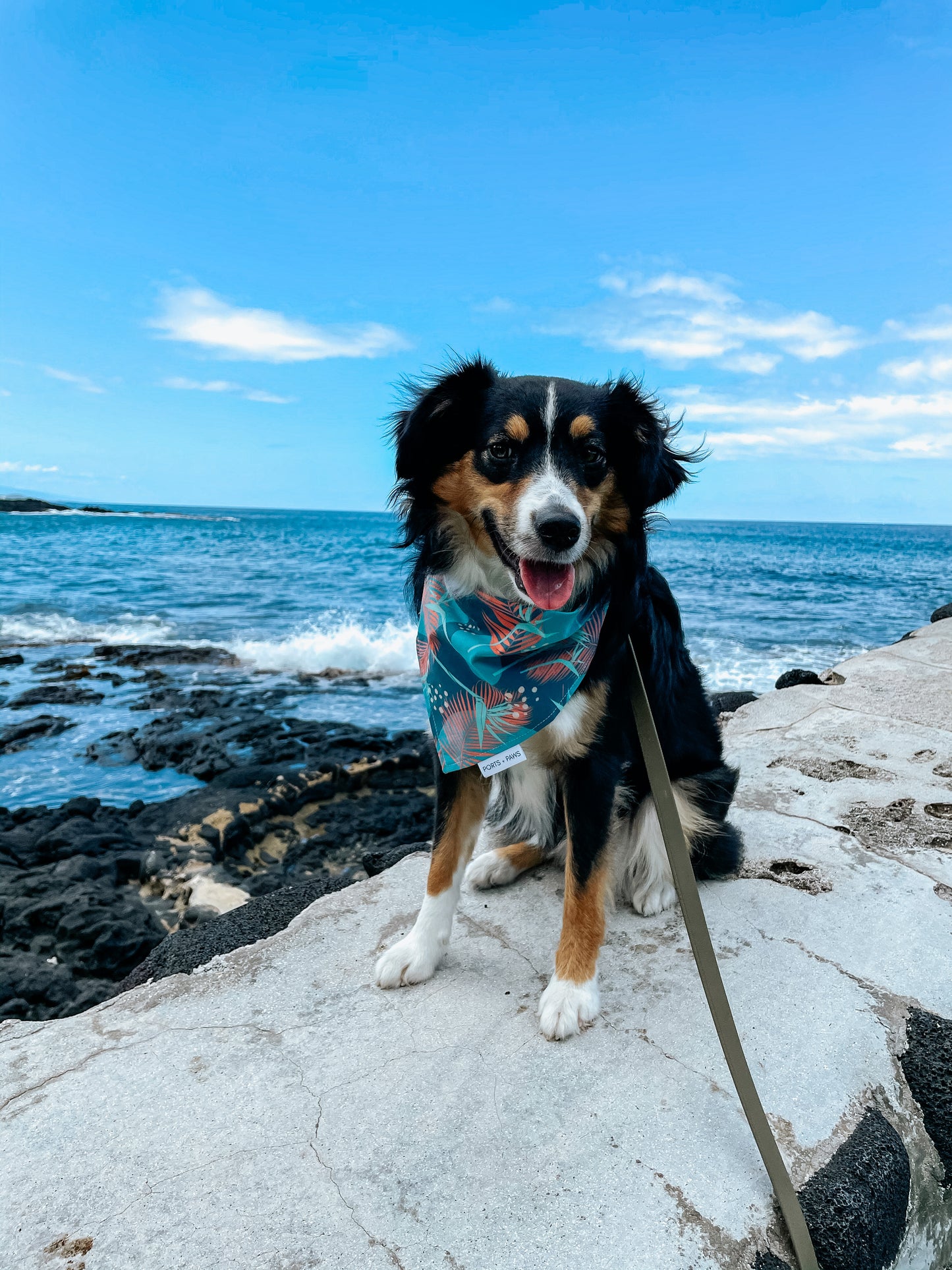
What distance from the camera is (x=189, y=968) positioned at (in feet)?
7.51

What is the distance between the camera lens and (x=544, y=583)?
79.9 inches

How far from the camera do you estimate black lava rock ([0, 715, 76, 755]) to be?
6211 mm

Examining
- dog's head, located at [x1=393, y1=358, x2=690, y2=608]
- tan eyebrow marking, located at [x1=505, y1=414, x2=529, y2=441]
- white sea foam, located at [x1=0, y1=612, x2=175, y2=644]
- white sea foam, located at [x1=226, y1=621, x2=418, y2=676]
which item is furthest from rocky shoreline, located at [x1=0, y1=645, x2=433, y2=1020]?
white sea foam, located at [x1=0, y1=612, x2=175, y2=644]

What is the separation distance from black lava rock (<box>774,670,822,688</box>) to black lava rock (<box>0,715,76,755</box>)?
6040mm

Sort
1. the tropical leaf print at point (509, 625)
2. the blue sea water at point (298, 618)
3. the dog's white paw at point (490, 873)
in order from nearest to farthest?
1. the tropical leaf print at point (509, 625)
2. the dog's white paw at point (490, 873)
3. the blue sea water at point (298, 618)

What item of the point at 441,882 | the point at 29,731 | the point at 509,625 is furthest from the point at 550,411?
the point at 29,731

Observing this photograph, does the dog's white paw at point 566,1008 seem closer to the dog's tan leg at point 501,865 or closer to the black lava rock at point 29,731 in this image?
the dog's tan leg at point 501,865

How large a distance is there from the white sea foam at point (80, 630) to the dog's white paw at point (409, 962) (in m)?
9.66

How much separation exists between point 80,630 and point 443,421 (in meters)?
11.4

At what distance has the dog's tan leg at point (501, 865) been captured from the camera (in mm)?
2666

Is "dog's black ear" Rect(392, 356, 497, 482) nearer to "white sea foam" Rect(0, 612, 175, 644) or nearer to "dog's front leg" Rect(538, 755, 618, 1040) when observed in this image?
"dog's front leg" Rect(538, 755, 618, 1040)

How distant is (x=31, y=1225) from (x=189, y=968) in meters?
0.83

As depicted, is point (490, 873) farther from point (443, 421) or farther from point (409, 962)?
point (443, 421)

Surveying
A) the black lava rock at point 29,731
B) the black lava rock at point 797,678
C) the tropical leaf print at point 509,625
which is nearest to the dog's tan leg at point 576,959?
the tropical leaf print at point 509,625
